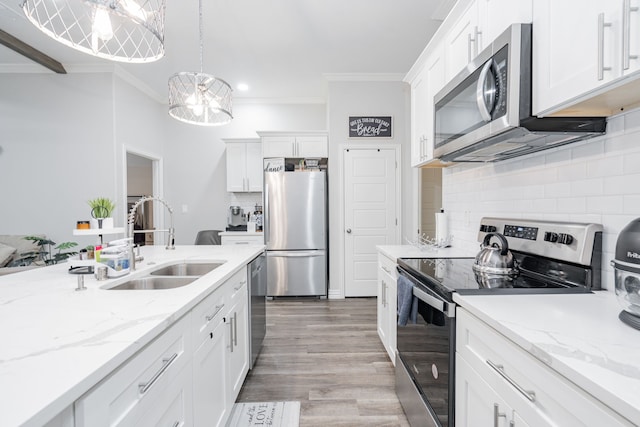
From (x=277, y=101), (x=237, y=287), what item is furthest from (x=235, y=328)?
(x=277, y=101)

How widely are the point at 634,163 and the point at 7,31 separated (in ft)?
16.2

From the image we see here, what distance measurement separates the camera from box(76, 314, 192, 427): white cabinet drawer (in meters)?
0.62

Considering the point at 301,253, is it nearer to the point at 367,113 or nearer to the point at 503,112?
the point at 367,113

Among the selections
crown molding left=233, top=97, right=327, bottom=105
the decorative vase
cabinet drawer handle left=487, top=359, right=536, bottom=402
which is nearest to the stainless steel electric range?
cabinet drawer handle left=487, top=359, right=536, bottom=402

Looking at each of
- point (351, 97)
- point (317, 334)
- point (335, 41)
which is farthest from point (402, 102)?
point (317, 334)

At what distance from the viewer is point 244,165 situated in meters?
4.50

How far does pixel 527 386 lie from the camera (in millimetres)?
768

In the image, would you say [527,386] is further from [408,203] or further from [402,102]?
[402,102]

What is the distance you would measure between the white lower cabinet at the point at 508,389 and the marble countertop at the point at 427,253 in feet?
2.99

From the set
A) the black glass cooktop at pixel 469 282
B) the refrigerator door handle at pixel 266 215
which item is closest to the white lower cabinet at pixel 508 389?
the black glass cooktop at pixel 469 282

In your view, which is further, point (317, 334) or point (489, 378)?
point (317, 334)

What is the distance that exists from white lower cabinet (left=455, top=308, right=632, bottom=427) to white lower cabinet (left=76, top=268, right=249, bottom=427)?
1010mm

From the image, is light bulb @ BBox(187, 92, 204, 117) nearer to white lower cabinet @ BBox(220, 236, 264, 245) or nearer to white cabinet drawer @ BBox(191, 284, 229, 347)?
white cabinet drawer @ BBox(191, 284, 229, 347)

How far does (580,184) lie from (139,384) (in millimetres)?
1750
